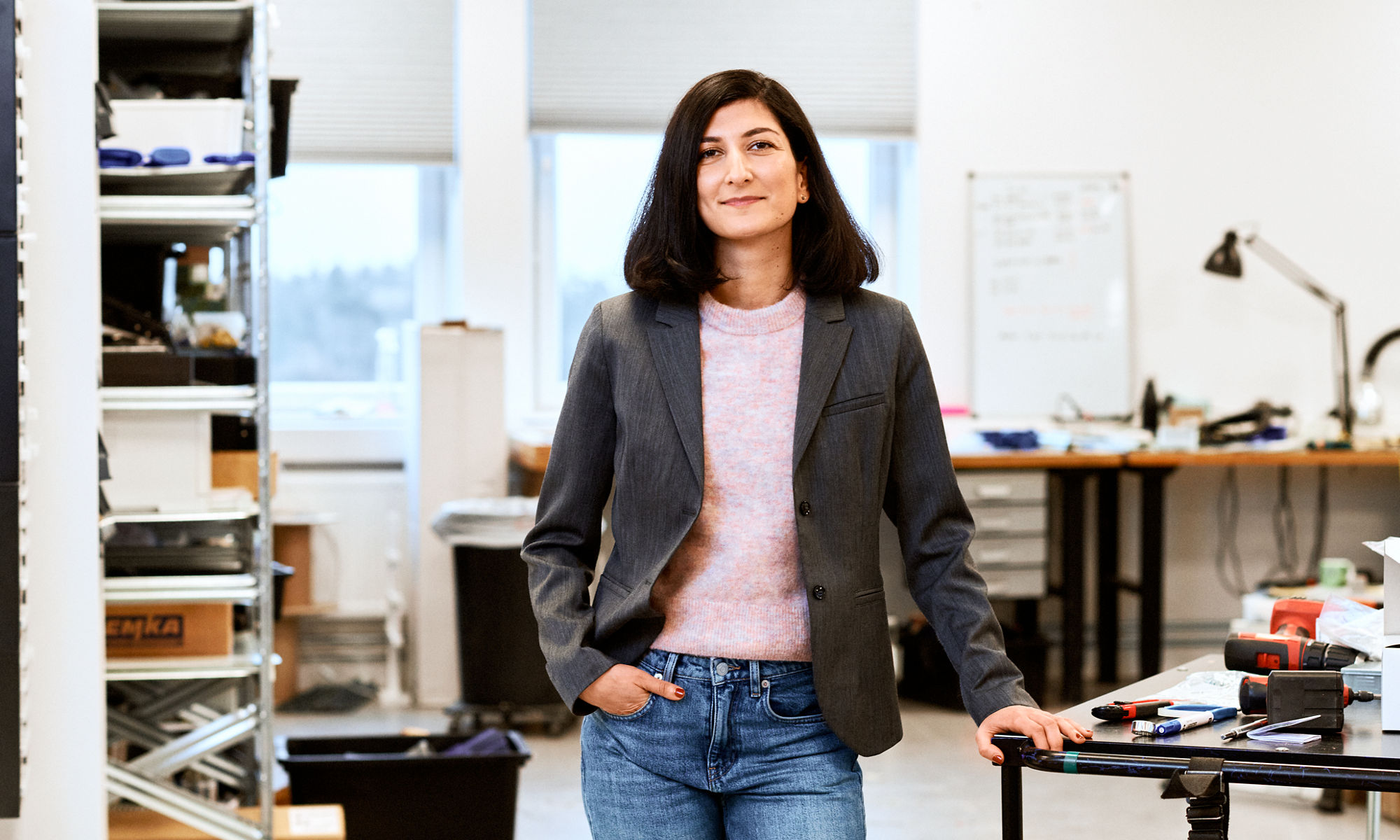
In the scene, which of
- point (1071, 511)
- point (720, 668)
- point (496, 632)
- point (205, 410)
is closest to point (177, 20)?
point (205, 410)

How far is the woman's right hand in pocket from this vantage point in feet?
4.09

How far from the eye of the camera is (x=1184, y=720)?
1.31 metres

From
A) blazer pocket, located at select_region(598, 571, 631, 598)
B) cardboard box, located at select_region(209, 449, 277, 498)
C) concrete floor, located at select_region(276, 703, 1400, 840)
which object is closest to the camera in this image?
blazer pocket, located at select_region(598, 571, 631, 598)

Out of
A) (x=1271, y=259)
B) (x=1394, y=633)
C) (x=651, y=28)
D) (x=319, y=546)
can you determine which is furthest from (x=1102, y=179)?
(x=1394, y=633)

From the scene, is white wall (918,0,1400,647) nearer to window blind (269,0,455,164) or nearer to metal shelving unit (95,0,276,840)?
window blind (269,0,455,164)

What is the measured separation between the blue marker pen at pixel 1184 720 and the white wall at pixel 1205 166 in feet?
11.7

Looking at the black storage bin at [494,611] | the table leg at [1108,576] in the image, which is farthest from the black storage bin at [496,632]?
the table leg at [1108,576]

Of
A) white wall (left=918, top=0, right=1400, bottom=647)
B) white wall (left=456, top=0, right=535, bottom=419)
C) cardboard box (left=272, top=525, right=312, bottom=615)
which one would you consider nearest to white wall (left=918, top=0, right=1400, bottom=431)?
white wall (left=918, top=0, right=1400, bottom=647)

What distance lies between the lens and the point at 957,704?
441 centimetres

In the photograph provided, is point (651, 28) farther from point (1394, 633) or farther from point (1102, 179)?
point (1394, 633)

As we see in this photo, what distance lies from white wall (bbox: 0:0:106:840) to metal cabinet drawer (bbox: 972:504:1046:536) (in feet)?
9.38

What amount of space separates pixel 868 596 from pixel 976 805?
230 centimetres

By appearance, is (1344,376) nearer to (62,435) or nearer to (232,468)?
(232,468)

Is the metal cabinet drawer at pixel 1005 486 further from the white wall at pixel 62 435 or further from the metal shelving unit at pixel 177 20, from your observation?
the white wall at pixel 62 435
